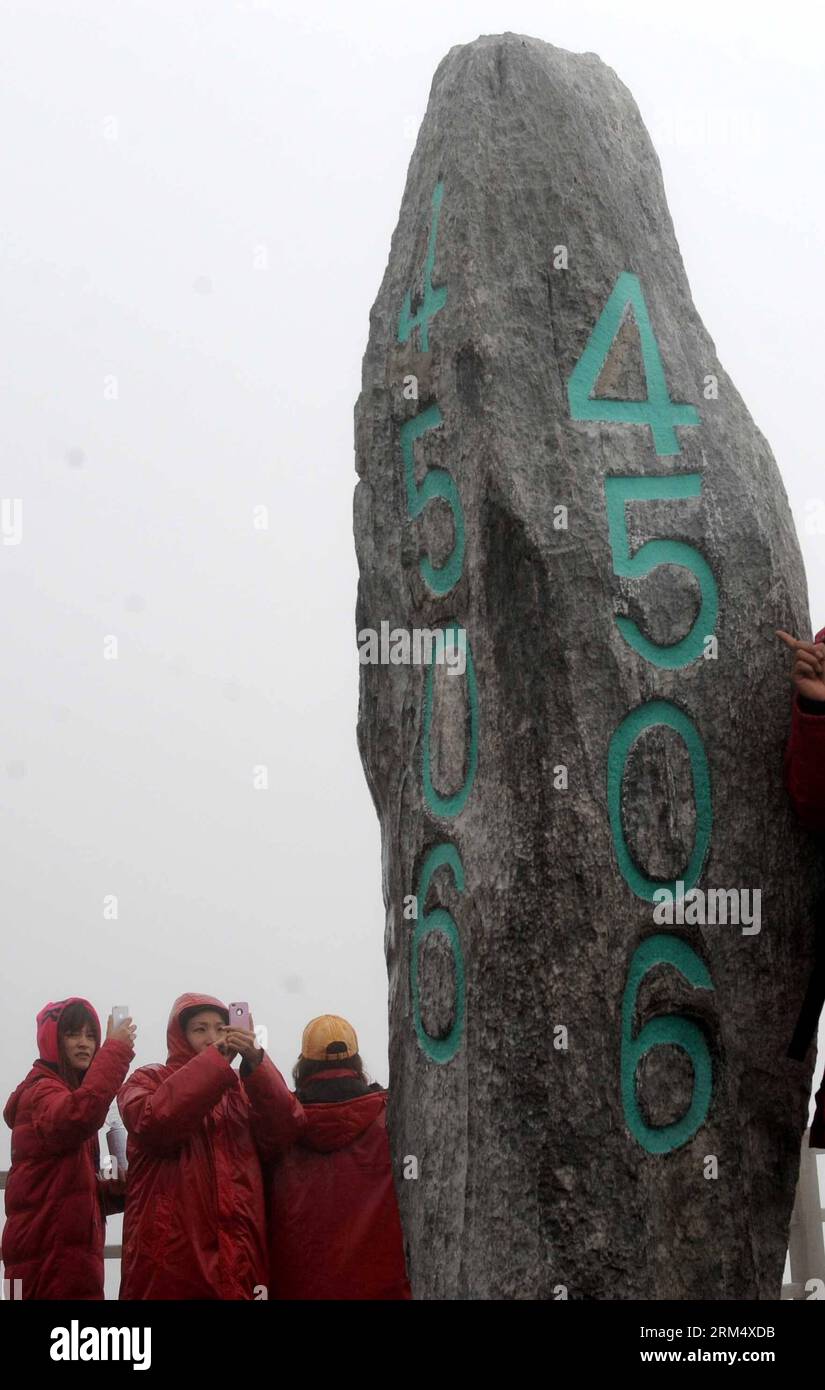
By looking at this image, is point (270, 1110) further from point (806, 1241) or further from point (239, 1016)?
point (806, 1241)

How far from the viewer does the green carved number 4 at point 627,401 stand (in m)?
3.57

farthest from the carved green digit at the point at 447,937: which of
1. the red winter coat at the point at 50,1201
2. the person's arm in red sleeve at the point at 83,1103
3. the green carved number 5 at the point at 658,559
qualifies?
the red winter coat at the point at 50,1201

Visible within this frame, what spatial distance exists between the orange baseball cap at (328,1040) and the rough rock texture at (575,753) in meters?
0.70

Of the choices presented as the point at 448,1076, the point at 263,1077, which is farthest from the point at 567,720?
the point at 263,1077

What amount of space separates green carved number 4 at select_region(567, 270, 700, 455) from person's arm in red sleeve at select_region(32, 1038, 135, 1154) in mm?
2264

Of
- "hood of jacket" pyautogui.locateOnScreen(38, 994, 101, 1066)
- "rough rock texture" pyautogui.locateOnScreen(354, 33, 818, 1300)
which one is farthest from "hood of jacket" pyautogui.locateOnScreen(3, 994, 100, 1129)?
"rough rock texture" pyautogui.locateOnScreen(354, 33, 818, 1300)

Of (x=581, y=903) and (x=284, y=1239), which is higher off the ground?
(x=581, y=903)

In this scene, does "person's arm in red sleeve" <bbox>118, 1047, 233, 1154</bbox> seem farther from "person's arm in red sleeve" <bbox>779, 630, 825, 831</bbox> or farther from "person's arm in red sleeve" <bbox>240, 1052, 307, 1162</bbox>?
"person's arm in red sleeve" <bbox>779, 630, 825, 831</bbox>

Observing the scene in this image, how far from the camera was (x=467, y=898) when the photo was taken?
11.1ft

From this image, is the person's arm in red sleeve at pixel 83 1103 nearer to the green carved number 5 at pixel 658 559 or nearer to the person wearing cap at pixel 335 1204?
the person wearing cap at pixel 335 1204
